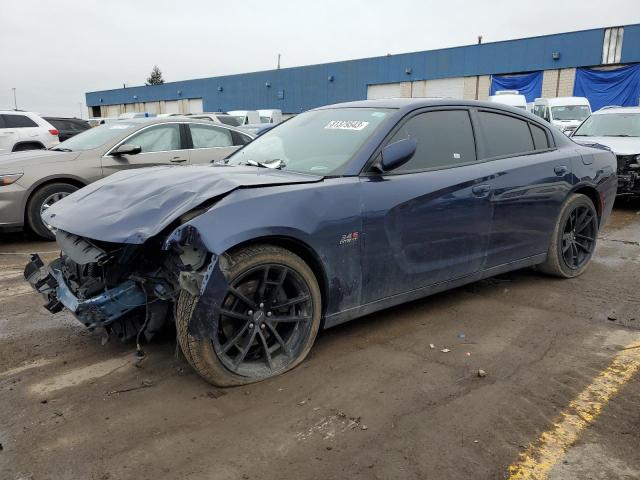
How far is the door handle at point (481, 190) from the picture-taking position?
13.4 feet

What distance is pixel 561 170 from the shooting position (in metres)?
4.85

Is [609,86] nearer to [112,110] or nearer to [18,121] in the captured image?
[18,121]

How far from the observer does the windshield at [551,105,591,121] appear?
Result: 18.8 metres

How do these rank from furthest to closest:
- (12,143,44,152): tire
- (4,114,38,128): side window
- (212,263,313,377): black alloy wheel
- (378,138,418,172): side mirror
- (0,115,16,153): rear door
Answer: (4,114,38,128): side window
(12,143,44,152): tire
(0,115,16,153): rear door
(378,138,418,172): side mirror
(212,263,313,377): black alloy wheel

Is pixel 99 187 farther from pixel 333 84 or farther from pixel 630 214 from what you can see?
pixel 333 84

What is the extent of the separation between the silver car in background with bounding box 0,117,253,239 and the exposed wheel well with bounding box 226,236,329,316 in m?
4.39

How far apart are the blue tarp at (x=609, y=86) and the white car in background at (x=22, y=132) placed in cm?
2300

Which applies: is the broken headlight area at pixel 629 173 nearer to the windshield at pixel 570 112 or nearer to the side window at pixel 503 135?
the side window at pixel 503 135

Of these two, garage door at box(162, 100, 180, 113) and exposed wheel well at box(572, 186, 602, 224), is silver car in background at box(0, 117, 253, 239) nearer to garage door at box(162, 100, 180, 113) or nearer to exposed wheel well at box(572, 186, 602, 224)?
exposed wheel well at box(572, 186, 602, 224)

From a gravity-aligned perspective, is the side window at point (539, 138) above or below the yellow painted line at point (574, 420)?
above

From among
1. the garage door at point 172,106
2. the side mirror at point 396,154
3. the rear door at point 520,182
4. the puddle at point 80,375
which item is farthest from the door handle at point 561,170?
the garage door at point 172,106

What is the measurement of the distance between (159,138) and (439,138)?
4.82m

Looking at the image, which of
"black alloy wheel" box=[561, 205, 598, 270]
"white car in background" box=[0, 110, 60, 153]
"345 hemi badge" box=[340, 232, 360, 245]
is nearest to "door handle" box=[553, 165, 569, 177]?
"black alloy wheel" box=[561, 205, 598, 270]

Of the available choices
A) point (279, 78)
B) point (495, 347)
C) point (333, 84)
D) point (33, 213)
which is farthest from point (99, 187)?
point (279, 78)
